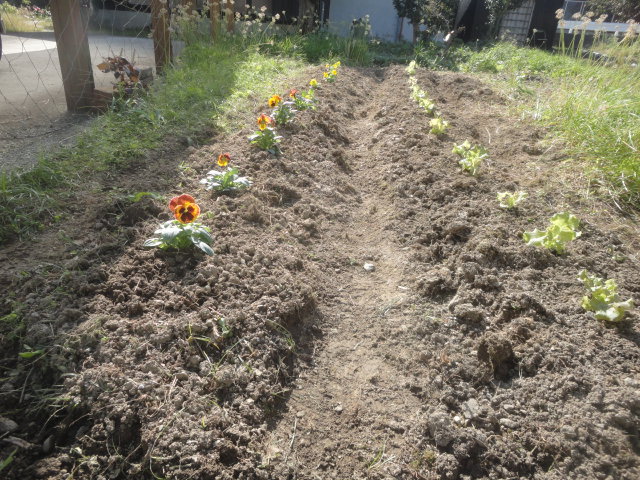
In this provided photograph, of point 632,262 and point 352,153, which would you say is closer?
point 632,262

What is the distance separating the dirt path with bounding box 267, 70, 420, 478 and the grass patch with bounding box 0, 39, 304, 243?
160 centimetres

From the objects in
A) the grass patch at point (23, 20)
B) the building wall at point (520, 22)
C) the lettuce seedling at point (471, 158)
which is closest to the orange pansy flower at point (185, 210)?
the lettuce seedling at point (471, 158)

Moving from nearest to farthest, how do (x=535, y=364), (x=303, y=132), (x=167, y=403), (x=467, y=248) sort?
(x=167, y=403), (x=535, y=364), (x=467, y=248), (x=303, y=132)

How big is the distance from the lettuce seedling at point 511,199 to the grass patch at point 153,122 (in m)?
2.44

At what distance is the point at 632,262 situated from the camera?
2.26 m

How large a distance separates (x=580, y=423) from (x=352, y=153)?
10.4ft

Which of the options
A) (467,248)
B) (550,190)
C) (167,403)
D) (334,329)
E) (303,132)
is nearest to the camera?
(167,403)

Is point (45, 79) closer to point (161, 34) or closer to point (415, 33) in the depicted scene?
point (161, 34)

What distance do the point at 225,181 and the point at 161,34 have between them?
337cm

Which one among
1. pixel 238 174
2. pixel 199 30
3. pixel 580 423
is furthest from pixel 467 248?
pixel 199 30

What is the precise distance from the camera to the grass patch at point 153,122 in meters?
2.30

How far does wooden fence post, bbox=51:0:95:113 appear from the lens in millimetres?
3793

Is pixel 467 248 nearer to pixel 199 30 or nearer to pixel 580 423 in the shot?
pixel 580 423

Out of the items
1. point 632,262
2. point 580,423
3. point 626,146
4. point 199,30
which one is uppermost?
point 199,30
